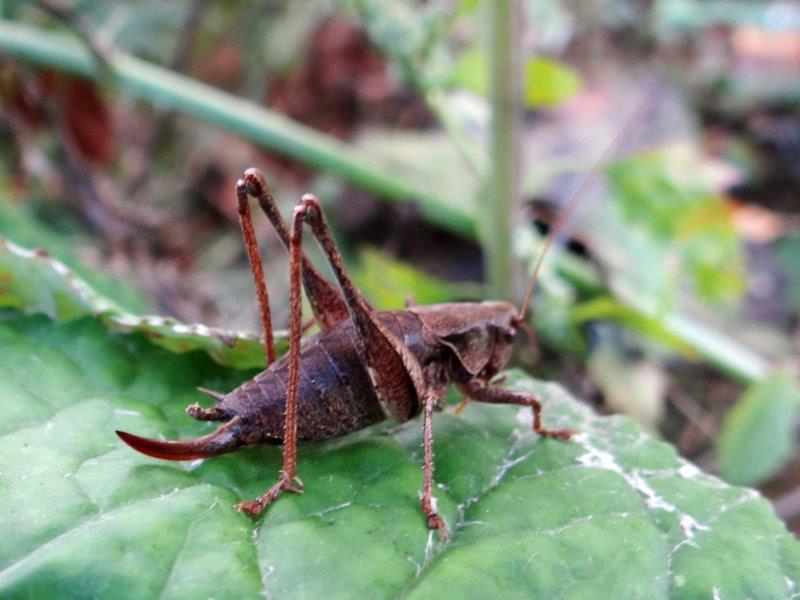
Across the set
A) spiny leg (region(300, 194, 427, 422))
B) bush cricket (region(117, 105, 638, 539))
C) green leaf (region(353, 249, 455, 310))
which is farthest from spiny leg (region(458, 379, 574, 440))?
green leaf (region(353, 249, 455, 310))

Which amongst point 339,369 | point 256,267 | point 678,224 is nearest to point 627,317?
point 678,224

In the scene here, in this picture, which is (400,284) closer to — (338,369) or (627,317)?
(627,317)

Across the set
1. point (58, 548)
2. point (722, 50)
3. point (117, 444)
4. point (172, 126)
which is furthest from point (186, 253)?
point (722, 50)

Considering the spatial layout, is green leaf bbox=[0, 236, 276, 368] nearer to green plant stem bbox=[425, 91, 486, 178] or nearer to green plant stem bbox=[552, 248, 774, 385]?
green plant stem bbox=[425, 91, 486, 178]

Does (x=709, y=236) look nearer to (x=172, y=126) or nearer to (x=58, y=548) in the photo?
(x=58, y=548)

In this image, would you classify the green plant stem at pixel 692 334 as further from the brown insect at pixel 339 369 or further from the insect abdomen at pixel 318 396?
the insect abdomen at pixel 318 396

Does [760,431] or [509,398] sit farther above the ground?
[509,398]

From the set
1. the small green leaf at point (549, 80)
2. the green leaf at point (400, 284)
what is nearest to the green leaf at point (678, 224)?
the small green leaf at point (549, 80)
